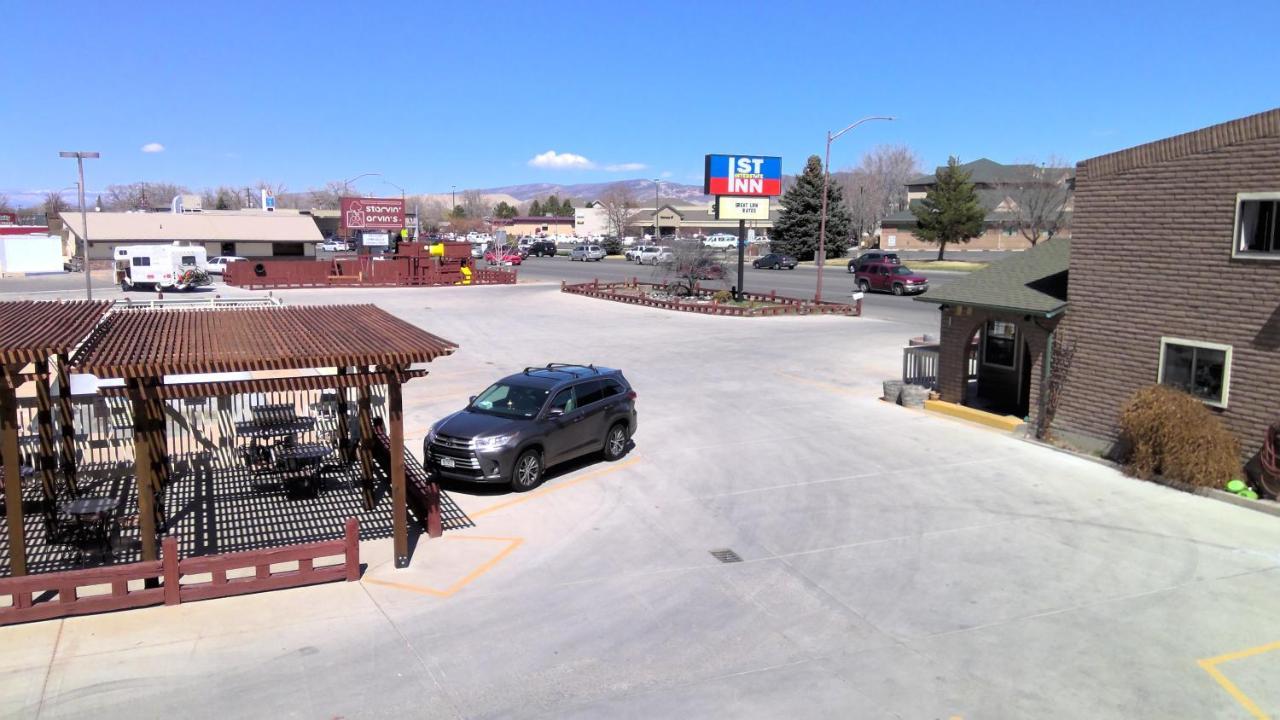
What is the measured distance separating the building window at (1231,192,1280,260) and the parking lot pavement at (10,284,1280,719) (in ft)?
12.8

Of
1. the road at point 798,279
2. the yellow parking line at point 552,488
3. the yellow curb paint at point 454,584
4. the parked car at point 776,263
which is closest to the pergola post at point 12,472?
the yellow curb paint at point 454,584

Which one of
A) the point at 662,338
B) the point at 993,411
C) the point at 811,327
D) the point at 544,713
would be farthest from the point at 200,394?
the point at 811,327

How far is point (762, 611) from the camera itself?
32.9ft

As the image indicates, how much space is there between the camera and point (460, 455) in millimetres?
14102

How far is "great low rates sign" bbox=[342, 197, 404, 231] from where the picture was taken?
7100cm

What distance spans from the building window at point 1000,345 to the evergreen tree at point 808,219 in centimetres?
5938

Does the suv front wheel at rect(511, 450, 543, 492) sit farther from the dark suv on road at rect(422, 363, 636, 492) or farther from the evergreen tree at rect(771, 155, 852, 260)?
the evergreen tree at rect(771, 155, 852, 260)

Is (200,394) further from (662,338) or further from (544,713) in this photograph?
(662,338)

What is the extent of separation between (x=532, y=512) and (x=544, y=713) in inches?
232

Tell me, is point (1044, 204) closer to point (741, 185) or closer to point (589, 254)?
point (741, 185)

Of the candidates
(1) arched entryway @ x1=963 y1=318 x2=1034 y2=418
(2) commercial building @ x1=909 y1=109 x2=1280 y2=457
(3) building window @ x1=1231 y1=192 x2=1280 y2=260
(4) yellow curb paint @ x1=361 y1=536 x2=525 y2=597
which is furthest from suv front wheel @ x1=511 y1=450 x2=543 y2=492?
(3) building window @ x1=1231 y1=192 x2=1280 y2=260

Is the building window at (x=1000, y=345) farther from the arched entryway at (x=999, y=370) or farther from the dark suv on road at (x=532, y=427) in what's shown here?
the dark suv on road at (x=532, y=427)

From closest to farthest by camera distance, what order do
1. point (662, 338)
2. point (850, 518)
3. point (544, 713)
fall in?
point (544, 713) < point (850, 518) < point (662, 338)

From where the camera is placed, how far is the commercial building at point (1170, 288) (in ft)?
45.9
